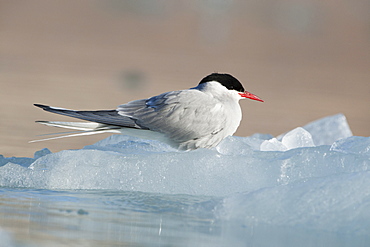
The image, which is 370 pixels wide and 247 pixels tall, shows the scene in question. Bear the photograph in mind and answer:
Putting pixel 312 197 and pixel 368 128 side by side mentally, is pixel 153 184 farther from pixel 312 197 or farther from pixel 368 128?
pixel 368 128

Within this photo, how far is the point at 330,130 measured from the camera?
5.50 m

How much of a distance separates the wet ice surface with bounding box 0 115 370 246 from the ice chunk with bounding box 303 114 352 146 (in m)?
0.89

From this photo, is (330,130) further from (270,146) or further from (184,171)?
(184,171)

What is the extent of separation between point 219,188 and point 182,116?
0.75 m

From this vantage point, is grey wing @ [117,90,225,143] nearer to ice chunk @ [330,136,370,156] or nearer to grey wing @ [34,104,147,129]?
grey wing @ [34,104,147,129]

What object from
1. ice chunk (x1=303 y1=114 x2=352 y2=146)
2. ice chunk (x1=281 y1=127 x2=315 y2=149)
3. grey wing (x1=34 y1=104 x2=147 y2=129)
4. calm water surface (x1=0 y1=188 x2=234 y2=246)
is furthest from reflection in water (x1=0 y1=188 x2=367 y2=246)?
ice chunk (x1=303 y1=114 x2=352 y2=146)

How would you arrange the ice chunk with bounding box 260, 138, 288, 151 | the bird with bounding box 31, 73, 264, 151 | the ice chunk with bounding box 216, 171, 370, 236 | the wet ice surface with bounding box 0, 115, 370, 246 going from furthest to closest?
the ice chunk with bounding box 260, 138, 288, 151 < the bird with bounding box 31, 73, 264, 151 < the ice chunk with bounding box 216, 171, 370, 236 < the wet ice surface with bounding box 0, 115, 370, 246

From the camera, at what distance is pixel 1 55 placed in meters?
10.3

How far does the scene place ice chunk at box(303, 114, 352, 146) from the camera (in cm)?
546

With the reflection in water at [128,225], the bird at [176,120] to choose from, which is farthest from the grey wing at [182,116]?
the reflection in water at [128,225]

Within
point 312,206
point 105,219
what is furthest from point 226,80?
point 105,219

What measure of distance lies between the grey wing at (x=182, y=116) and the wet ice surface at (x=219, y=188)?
21 centimetres

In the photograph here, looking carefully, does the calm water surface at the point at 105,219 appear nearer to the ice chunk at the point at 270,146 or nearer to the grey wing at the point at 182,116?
the grey wing at the point at 182,116

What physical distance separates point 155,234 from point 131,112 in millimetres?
1763
